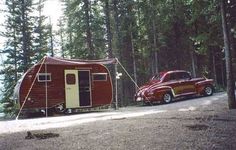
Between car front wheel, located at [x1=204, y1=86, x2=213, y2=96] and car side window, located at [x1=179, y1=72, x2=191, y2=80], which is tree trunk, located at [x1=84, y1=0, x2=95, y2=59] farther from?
car front wheel, located at [x1=204, y1=86, x2=213, y2=96]

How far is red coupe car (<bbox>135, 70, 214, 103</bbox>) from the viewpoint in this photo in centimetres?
2225

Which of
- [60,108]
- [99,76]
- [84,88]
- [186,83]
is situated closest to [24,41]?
[99,76]

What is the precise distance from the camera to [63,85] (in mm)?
20328

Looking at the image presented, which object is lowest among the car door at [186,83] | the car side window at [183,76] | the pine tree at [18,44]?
the car door at [186,83]

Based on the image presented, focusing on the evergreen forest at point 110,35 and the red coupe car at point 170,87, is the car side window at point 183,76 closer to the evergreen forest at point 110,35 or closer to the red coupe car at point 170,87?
the red coupe car at point 170,87

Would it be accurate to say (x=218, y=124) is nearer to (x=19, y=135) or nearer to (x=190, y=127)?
(x=190, y=127)

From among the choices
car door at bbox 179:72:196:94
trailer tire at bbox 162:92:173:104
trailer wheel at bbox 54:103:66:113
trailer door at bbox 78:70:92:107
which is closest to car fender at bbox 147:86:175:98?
trailer tire at bbox 162:92:173:104

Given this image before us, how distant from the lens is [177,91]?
23062 mm

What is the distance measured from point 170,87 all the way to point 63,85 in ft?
21.0

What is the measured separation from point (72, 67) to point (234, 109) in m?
9.48

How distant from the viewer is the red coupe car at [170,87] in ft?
73.0

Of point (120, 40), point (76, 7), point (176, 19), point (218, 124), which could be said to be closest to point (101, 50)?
point (120, 40)

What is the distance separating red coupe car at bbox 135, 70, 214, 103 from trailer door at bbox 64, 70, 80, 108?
4.10 meters

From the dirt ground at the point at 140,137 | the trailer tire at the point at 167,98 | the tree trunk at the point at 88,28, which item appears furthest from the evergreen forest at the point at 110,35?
the dirt ground at the point at 140,137
